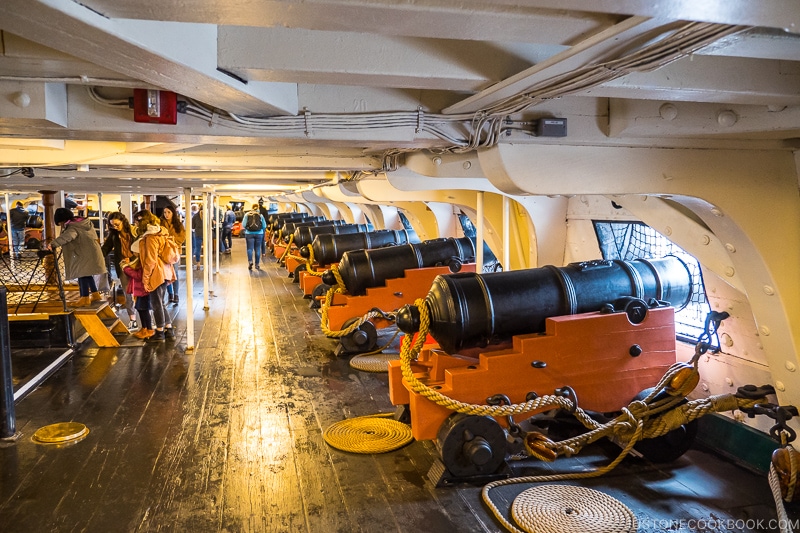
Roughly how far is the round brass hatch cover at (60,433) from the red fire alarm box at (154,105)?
245cm

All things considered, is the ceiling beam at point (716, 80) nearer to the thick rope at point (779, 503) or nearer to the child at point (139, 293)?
the thick rope at point (779, 503)

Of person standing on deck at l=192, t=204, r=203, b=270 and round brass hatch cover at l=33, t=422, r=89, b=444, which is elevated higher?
person standing on deck at l=192, t=204, r=203, b=270

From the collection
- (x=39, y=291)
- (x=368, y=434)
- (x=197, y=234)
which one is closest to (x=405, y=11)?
(x=368, y=434)

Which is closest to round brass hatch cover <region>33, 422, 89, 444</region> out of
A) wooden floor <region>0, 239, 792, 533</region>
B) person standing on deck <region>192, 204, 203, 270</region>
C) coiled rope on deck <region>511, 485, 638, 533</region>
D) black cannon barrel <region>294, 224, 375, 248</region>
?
wooden floor <region>0, 239, 792, 533</region>

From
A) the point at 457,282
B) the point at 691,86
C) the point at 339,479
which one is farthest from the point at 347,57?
the point at 339,479

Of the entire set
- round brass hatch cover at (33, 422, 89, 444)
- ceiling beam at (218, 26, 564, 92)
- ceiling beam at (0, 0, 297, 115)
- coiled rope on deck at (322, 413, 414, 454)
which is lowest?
coiled rope on deck at (322, 413, 414, 454)

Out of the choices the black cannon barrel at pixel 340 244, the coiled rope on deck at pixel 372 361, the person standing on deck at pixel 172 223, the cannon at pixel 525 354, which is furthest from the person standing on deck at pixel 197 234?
the cannon at pixel 525 354

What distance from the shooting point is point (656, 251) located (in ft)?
16.8

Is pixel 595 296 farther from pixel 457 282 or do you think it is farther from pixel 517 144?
pixel 517 144

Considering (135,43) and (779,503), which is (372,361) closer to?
(779,503)

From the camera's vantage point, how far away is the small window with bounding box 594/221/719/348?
14.9 feet

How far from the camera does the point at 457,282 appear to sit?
12.4 ft

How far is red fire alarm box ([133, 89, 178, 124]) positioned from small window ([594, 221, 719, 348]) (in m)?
3.34

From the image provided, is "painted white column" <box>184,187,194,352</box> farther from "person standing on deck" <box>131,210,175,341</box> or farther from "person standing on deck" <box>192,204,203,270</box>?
"person standing on deck" <box>192,204,203,270</box>
